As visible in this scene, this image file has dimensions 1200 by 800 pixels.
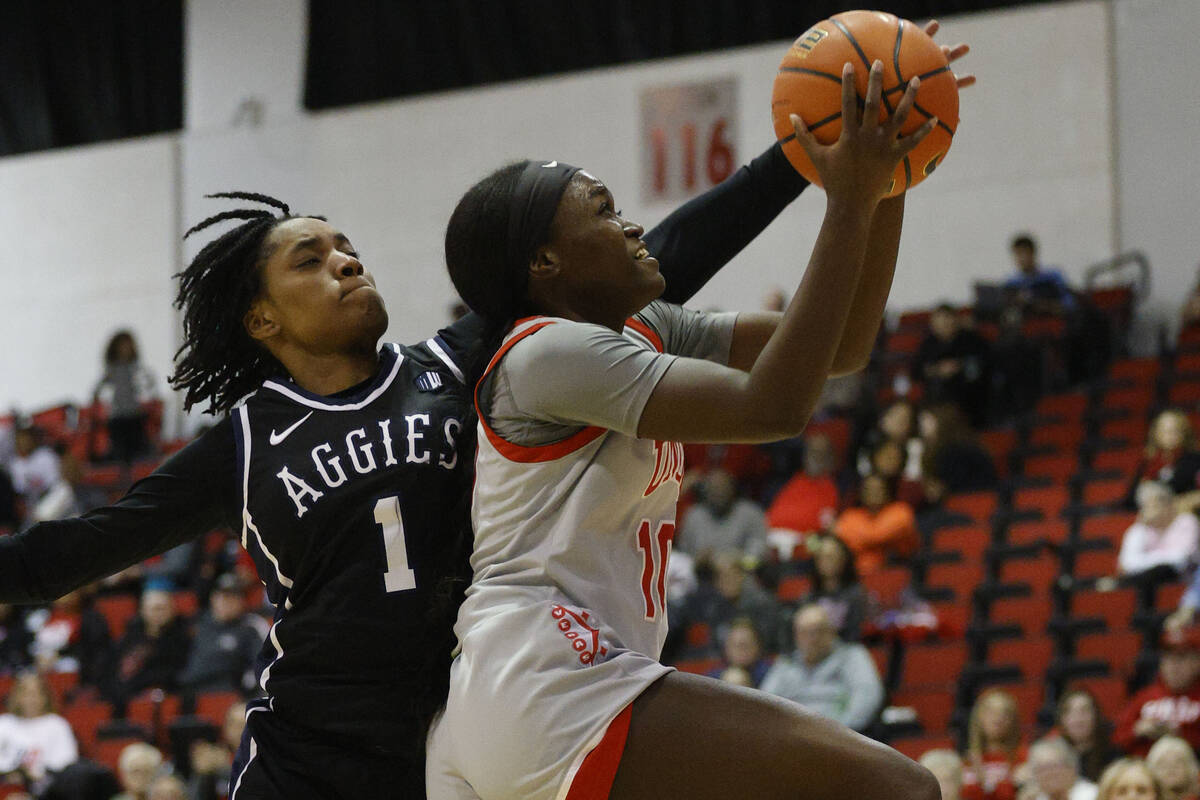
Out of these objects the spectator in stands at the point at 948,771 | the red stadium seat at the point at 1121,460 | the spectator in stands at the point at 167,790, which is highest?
the red stadium seat at the point at 1121,460

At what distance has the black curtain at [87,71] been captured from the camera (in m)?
17.5

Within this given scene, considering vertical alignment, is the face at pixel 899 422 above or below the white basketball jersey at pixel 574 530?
below

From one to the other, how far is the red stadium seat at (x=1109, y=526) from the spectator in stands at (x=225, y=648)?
15.8ft

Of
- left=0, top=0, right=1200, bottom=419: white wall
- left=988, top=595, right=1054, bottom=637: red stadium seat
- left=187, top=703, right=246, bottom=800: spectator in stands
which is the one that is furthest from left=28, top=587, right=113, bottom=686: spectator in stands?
left=988, top=595, right=1054, bottom=637: red stadium seat

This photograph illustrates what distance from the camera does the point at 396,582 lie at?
2.92 metres

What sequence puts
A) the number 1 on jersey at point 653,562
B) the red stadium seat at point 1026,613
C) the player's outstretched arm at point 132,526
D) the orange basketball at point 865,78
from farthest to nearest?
the red stadium seat at point 1026,613
the player's outstretched arm at point 132,526
the number 1 on jersey at point 653,562
the orange basketball at point 865,78

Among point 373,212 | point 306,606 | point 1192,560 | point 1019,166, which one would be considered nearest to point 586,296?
point 306,606

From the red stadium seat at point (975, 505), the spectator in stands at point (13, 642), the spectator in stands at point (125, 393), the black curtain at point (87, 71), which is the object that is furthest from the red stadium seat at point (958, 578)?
the black curtain at point (87, 71)

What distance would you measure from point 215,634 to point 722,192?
7898 millimetres

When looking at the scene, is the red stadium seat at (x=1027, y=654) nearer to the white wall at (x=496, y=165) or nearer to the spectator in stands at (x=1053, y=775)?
the spectator in stands at (x=1053, y=775)

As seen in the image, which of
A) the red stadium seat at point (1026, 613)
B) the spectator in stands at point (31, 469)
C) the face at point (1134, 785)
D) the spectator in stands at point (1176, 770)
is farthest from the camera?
the spectator in stands at point (31, 469)

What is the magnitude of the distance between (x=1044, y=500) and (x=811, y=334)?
8.22 m

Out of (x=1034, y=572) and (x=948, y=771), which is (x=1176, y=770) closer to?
(x=948, y=771)

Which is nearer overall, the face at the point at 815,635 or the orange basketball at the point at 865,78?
the orange basketball at the point at 865,78
